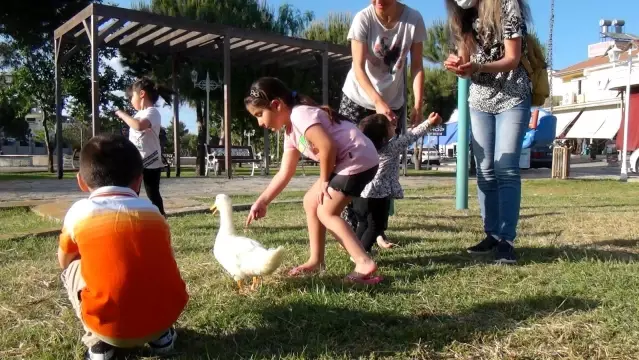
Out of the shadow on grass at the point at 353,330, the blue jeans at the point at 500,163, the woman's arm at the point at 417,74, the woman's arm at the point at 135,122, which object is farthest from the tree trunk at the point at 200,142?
the shadow on grass at the point at 353,330

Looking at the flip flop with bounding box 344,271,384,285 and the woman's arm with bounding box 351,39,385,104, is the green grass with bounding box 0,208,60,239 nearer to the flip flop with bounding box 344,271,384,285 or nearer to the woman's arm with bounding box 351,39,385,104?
the woman's arm with bounding box 351,39,385,104

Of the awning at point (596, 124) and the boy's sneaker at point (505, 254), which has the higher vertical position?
the awning at point (596, 124)

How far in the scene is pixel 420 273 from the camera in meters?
2.94

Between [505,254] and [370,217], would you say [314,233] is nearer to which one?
[370,217]

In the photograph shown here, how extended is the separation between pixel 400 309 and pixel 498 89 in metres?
1.65

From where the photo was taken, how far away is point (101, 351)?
189cm

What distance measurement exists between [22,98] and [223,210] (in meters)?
22.5

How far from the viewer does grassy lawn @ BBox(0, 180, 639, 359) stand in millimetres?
1974

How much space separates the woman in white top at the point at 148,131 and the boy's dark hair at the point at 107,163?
101 inches

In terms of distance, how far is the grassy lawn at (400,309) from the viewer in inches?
77.7

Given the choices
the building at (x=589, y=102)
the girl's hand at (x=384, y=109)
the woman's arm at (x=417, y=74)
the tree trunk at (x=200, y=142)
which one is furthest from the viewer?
the building at (x=589, y=102)

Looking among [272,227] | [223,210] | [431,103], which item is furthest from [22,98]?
[223,210]

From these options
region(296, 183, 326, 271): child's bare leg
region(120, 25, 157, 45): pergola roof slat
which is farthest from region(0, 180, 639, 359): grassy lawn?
region(120, 25, 157, 45): pergola roof slat

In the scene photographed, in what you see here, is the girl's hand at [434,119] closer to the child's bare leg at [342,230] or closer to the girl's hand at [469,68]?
the girl's hand at [469,68]
